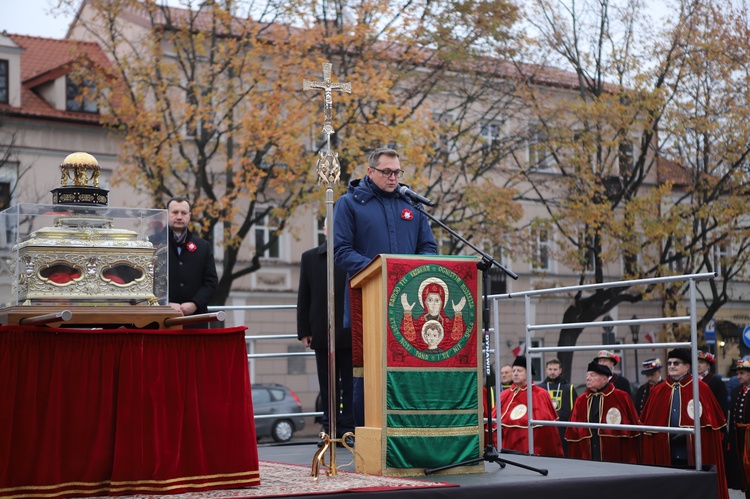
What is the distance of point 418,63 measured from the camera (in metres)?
24.8

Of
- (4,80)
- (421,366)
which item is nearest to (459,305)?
(421,366)

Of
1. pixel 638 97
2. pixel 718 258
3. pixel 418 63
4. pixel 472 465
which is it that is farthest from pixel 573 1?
pixel 472 465

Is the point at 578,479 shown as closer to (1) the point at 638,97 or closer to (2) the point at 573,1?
(1) the point at 638,97

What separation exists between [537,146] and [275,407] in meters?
9.90

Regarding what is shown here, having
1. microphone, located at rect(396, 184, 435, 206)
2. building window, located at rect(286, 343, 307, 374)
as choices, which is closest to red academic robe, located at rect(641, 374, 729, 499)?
microphone, located at rect(396, 184, 435, 206)

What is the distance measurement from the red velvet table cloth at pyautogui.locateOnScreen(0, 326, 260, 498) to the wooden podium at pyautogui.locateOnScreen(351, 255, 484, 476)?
954mm

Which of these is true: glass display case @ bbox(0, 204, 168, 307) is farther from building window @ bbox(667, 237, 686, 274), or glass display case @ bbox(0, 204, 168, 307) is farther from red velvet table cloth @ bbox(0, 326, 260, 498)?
building window @ bbox(667, 237, 686, 274)

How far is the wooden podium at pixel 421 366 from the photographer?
22.0 feet

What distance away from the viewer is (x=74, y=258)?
626cm

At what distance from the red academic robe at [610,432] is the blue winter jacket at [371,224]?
17.7 feet

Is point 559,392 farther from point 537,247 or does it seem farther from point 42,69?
point 42,69

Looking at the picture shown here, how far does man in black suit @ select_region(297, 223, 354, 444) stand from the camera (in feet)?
29.4

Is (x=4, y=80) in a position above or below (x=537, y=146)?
above

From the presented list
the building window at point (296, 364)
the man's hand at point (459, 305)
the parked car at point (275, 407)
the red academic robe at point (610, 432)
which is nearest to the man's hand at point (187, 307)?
the man's hand at point (459, 305)
